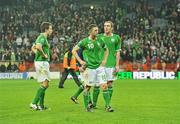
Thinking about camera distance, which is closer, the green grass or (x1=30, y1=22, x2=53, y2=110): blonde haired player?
the green grass

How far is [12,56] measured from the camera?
45969mm

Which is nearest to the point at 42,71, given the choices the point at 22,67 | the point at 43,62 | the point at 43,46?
the point at 43,62

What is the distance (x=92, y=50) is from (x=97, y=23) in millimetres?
36187

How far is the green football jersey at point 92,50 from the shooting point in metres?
16.1

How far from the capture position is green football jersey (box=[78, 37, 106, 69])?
16109 mm

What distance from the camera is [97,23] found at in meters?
52.2

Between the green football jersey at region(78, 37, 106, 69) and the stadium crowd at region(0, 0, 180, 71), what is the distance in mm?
27753

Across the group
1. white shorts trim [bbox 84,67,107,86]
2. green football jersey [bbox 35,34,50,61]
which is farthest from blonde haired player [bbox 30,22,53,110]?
white shorts trim [bbox 84,67,107,86]

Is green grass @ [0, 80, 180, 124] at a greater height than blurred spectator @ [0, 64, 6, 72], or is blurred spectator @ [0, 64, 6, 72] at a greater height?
blurred spectator @ [0, 64, 6, 72]

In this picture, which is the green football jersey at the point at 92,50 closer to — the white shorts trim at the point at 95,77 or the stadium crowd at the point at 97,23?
the white shorts trim at the point at 95,77

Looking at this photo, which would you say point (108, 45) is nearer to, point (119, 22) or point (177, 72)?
point (177, 72)

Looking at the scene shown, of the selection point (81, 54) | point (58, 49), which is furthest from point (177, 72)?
point (81, 54)

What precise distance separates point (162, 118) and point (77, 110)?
3253mm

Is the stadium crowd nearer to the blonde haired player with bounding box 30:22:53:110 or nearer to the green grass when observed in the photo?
the green grass
